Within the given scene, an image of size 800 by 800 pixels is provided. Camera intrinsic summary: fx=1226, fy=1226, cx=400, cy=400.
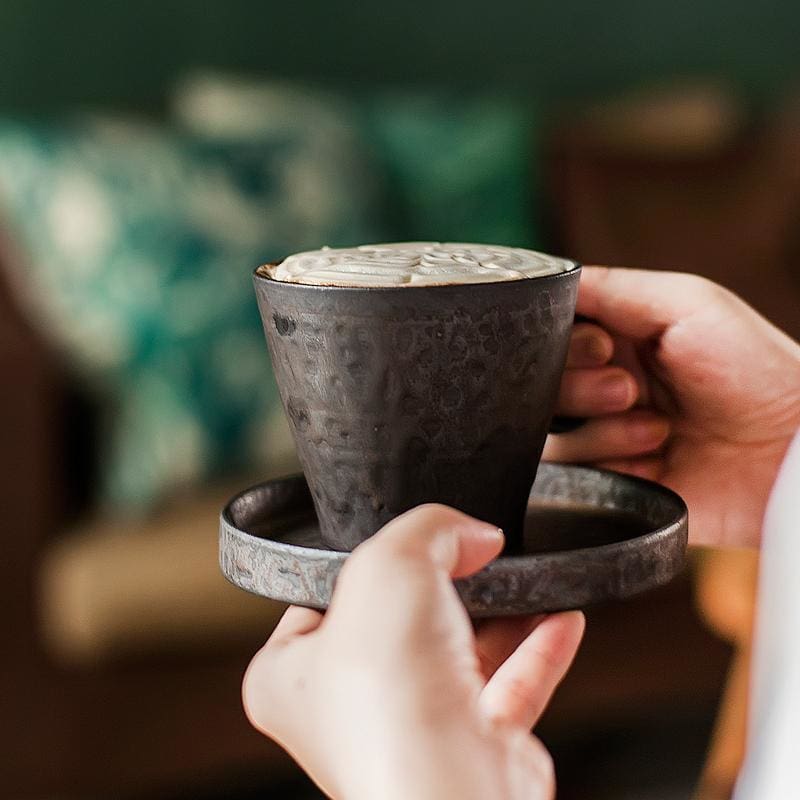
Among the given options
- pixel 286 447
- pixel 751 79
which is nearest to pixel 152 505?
pixel 286 447

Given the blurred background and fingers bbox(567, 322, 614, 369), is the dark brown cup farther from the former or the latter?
the blurred background

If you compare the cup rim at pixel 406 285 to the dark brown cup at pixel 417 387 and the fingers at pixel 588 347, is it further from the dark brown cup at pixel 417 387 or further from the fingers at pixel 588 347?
the fingers at pixel 588 347

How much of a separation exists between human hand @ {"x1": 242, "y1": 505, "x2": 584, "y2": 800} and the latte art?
12cm

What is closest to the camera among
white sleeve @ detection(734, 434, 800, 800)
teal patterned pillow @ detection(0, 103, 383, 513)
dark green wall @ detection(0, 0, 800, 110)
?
white sleeve @ detection(734, 434, 800, 800)

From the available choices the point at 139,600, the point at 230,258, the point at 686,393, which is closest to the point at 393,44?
the point at 230,258

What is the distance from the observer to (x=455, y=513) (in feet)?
1.91

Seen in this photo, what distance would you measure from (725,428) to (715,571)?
913mm

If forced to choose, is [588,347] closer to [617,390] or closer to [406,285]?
[617,390]

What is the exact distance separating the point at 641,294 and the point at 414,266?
0.94ft

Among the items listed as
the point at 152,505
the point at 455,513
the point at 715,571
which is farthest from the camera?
the point at 152,505

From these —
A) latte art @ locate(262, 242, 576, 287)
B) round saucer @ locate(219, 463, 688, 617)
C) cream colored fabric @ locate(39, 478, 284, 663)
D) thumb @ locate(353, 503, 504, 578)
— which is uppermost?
latte art @ locate(262, 242, 576, 287)

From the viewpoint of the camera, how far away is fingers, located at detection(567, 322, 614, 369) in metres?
0.88

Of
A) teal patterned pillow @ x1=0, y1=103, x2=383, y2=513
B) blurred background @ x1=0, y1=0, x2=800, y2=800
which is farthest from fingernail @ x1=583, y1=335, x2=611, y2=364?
teal patterned pillow @ x1=0, y1=103, x2=383, y2=513

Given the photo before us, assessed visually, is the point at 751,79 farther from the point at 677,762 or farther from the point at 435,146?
the point at 677,762
